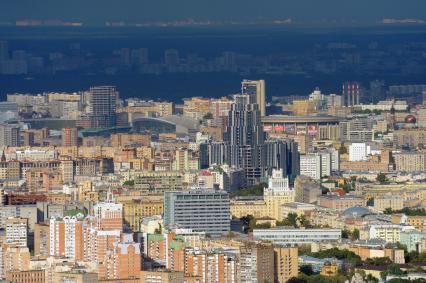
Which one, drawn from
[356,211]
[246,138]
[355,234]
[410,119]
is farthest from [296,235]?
[410,119]

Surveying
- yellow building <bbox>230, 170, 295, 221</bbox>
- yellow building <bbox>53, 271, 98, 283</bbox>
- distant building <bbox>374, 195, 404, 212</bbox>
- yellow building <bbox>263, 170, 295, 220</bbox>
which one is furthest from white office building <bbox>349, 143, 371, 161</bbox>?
yellow building <bbox>53, 271, 98, 283</bbox>

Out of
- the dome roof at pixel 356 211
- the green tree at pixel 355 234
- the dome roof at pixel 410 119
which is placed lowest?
the green tree at pixel 355 234

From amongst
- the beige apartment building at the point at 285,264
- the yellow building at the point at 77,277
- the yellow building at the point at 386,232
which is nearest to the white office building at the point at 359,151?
the yellow building at the point at 386,232

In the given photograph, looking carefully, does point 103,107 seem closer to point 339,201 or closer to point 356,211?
point 339,201

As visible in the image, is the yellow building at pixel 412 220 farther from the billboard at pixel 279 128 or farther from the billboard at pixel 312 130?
the billboard at pixel 312 130

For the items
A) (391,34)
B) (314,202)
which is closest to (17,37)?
(391,34)

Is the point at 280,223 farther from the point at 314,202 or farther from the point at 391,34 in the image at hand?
the point at 391,34

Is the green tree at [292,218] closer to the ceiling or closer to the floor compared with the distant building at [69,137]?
closer to the floor

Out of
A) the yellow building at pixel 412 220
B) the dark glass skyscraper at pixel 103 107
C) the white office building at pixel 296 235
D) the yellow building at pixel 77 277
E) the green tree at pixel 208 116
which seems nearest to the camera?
the yellow building at pixel 77 277
